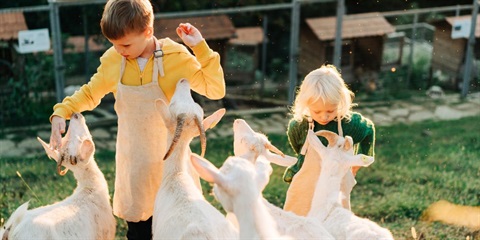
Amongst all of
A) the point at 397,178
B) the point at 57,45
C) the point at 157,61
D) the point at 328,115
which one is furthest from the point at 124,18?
the point at 57,45

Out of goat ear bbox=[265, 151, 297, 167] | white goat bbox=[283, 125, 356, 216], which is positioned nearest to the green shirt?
white goat bbox=[283, 125, 356, 216]

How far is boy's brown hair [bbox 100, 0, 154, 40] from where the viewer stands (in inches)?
153

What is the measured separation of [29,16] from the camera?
1016 cm

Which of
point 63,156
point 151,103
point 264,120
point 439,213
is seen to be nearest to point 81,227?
point 63,156

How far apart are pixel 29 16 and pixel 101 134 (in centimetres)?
250

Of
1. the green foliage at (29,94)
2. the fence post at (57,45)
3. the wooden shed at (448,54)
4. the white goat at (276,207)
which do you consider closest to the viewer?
the white goat at (276,207)

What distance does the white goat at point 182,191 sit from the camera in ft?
11.5

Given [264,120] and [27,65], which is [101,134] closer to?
[27,65]

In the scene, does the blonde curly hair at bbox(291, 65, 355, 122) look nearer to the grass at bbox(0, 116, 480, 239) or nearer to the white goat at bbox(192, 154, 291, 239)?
the white goat at bbox(192, 154, 291, 239)

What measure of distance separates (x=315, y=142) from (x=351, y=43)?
651 centimetres

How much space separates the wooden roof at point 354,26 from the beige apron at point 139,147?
6486 millimetres

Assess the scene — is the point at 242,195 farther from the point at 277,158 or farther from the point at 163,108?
the point at 163,108

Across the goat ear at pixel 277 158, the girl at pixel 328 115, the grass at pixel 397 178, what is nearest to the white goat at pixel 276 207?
the goat ear at pixel 277 158

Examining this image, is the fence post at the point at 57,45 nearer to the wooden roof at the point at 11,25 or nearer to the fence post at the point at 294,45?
the wooden roof at the point at 11,25
